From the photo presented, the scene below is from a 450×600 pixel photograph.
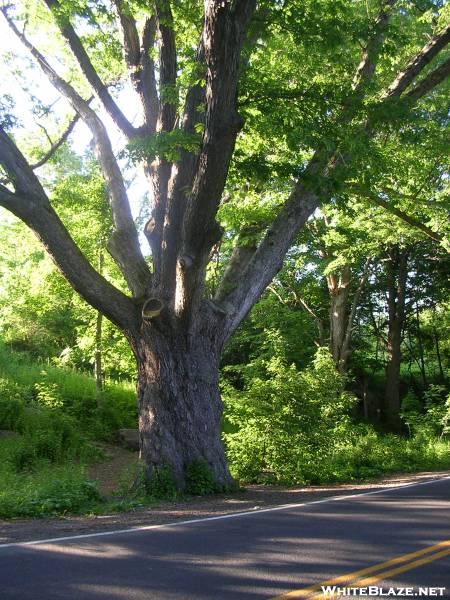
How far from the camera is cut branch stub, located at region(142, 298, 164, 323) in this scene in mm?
11320

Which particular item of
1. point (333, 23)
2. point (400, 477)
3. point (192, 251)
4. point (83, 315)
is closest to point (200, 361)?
point (192, 251)

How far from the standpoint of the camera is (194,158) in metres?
11.4

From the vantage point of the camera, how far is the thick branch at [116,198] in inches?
485

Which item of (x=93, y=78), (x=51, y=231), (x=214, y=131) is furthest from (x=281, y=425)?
(x=93, y=78)

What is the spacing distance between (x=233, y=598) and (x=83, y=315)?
687 inches

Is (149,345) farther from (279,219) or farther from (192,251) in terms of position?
(279,219)

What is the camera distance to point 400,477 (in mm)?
17234

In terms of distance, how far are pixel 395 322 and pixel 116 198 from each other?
24.3m

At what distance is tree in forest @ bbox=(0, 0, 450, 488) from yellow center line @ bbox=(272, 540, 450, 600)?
557cm

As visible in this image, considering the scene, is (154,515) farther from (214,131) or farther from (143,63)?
(143,63)

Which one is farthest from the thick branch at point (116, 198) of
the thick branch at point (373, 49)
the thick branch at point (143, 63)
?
the thick branch at point (373, 49)

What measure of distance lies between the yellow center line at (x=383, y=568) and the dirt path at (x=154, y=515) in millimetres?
3241

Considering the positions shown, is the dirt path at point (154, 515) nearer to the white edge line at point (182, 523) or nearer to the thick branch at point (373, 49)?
the white edge line at point (182, 523)

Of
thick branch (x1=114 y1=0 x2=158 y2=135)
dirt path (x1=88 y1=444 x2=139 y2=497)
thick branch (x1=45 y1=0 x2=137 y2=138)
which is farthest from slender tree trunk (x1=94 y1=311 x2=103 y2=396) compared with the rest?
thick branch (x1=114 y1=0 x2=158 y2=135)
